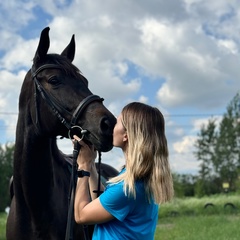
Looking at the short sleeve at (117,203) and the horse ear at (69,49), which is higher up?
the horse ear at (69,49)

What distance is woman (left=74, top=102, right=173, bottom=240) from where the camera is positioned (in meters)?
2.24

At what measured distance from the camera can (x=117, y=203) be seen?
2246 millimetres

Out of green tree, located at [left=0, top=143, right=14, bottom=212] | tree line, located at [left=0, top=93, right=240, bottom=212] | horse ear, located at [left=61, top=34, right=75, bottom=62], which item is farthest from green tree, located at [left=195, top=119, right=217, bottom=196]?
horse ear, located at [left=61, top=34, right=75, bottom=62]

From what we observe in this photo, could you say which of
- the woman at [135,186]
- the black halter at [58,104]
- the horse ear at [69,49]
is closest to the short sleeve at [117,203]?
the woman at [135,186]

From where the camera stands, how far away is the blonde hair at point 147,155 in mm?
2238

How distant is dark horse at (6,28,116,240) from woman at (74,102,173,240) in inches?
37.5

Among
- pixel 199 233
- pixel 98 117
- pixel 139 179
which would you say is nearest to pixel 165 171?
pixel 139 179

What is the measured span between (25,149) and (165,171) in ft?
5.27

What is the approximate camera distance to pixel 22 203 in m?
3.65

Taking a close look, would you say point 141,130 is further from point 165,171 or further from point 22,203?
point 22,203

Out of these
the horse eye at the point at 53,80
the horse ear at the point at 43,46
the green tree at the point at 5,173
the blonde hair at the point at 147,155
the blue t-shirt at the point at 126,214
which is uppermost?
the green tree at the point at 5,173

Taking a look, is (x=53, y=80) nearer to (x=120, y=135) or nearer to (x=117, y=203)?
(x=120, y=135)

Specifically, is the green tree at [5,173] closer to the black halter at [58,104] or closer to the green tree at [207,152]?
the green tree at [207,152]

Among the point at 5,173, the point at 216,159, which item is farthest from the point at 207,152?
the point at 5,173
